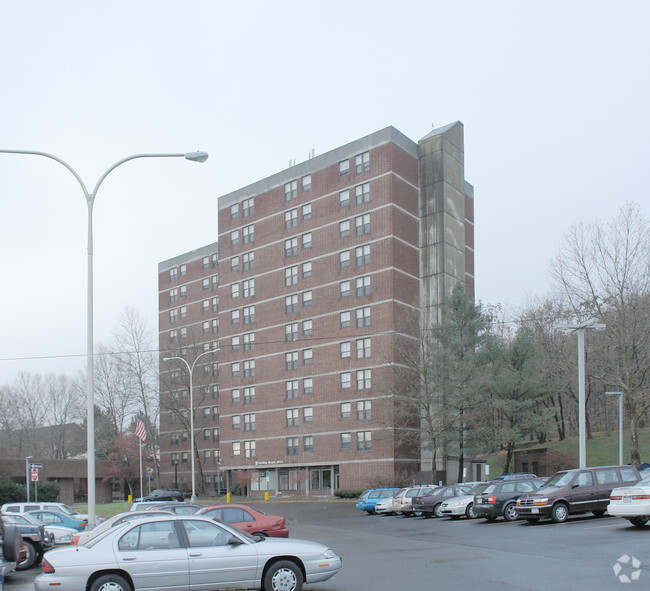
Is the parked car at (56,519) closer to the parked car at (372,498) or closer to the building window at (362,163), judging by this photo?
the parked car at (372,498)

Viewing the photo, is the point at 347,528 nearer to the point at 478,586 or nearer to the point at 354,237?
the point at 478,586

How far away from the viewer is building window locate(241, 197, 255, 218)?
229 ft

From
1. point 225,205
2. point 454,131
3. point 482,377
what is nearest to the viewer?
point 482,377

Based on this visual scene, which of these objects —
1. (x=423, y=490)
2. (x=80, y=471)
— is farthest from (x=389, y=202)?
(x=80, y=471)

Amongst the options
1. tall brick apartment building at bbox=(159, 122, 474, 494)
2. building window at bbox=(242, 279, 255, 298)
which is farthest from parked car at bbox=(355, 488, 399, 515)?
building window at bbox=(242, 279, 255, 298)

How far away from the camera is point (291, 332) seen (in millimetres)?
64438

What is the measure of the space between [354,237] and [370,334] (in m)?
8.02

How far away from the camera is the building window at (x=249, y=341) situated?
68037 mm

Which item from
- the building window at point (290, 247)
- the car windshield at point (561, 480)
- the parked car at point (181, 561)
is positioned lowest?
the car windshield at point (561, 480)

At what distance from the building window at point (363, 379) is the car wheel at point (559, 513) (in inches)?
1353

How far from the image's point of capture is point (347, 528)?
30.7m

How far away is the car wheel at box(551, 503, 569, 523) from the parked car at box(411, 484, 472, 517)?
9.00m

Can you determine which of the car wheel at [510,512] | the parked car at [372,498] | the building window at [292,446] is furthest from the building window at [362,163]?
the car wheel at [510,512]

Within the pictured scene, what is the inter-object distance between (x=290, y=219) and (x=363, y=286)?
10.8 m
